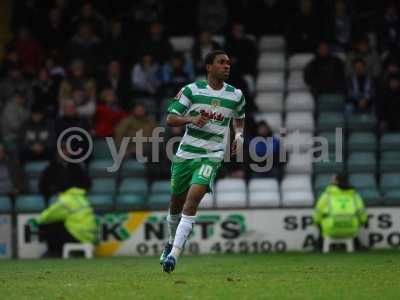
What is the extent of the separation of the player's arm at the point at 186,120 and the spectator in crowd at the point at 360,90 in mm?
9663

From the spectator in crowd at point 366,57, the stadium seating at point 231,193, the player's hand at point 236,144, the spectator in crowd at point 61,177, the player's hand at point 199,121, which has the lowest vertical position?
the stadium seating at point 231,193

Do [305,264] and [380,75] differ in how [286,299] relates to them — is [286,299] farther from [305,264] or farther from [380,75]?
[380,75]

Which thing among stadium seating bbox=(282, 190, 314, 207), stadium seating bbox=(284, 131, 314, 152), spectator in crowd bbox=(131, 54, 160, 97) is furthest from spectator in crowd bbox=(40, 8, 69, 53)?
stadium seating bbox=(282, 190, 314, 207)

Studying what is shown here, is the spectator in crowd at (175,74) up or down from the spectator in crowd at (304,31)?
down

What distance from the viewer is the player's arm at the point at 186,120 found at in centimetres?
1240

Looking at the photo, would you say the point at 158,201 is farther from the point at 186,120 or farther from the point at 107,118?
the point at 186,120

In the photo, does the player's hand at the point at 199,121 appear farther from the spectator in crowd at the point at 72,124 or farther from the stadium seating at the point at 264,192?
the spectator in crowd at the point at 72,124

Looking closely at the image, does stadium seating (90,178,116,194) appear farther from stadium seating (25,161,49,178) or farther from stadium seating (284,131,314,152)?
stadium seating (284,131,314,152)

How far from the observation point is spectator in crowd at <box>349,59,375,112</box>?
21766 millimetres

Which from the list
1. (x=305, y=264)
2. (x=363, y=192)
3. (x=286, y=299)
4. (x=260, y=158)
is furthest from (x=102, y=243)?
(x=286, y=299)

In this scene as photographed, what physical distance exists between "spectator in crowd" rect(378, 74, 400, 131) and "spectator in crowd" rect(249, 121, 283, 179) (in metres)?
2.30

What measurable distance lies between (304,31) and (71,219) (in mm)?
6936

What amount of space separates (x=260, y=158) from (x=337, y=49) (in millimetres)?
3671

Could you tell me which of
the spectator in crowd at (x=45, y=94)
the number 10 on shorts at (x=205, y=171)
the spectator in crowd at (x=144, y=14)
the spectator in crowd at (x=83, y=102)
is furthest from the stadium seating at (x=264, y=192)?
the number 10 on shorts at (x=205, y=171)
